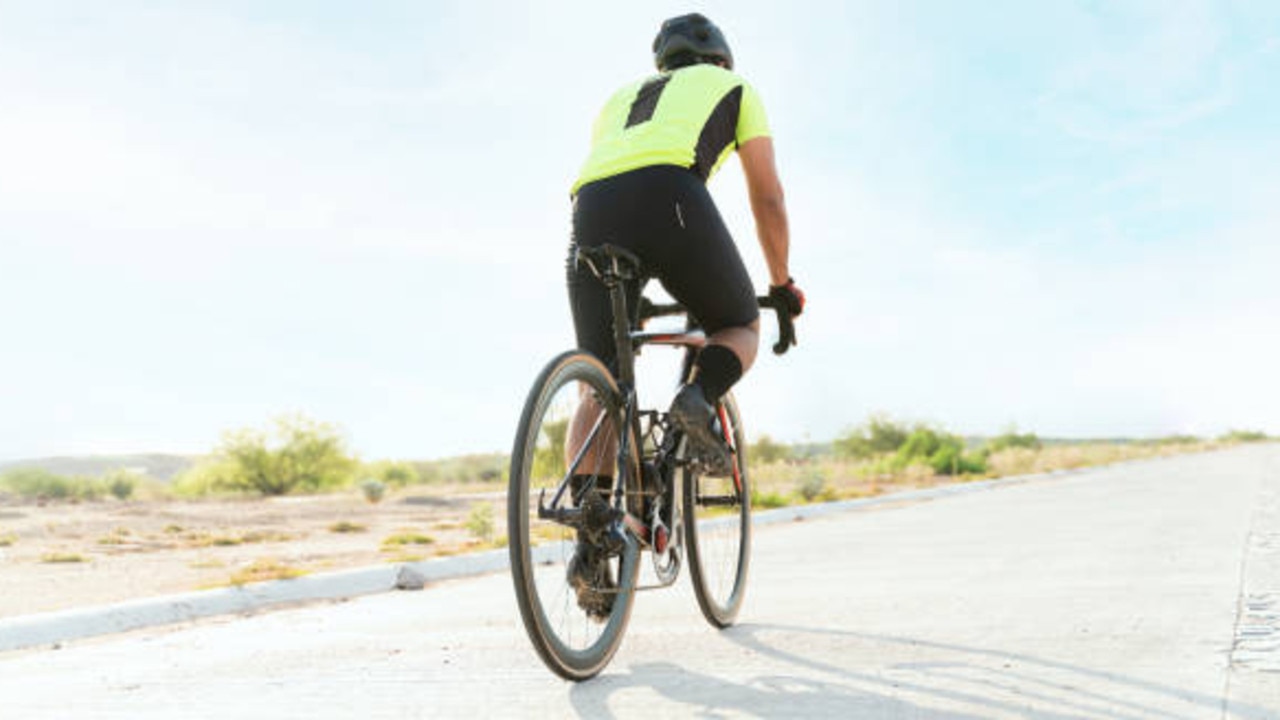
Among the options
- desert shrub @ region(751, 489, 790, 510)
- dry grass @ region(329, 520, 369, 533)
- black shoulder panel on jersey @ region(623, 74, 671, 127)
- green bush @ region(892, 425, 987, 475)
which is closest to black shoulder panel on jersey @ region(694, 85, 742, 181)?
black shoulder panel on jersey @ region(623, 74, 671, 127)

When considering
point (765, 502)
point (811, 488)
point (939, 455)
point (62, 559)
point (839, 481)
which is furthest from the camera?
point (939, 455)

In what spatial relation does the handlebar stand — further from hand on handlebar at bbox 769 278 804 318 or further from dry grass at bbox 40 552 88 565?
dry grass at bbox 40 552 88 565

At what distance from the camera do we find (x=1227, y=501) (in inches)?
535

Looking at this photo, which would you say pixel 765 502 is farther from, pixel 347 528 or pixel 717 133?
pixel 717 133

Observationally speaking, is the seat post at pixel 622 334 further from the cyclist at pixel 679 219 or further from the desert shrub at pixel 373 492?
the desert shrub at pixel 373 492

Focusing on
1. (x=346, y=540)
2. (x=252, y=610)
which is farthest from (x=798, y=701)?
(x=346, y=540)

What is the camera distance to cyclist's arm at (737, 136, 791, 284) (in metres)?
4.14

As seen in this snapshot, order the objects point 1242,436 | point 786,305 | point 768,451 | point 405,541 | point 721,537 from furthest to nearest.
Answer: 1. point 1242,436
2. point 768,451
3. point 405,541
4. point 721,537
5. point 786,305

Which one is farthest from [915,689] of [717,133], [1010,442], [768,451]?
[1010,442]

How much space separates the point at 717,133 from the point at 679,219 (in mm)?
383

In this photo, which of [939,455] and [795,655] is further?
[939,455]

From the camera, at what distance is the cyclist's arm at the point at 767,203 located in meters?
4.14

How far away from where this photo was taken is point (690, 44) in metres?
4.30

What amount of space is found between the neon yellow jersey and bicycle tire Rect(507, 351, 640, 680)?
706 millimetres
